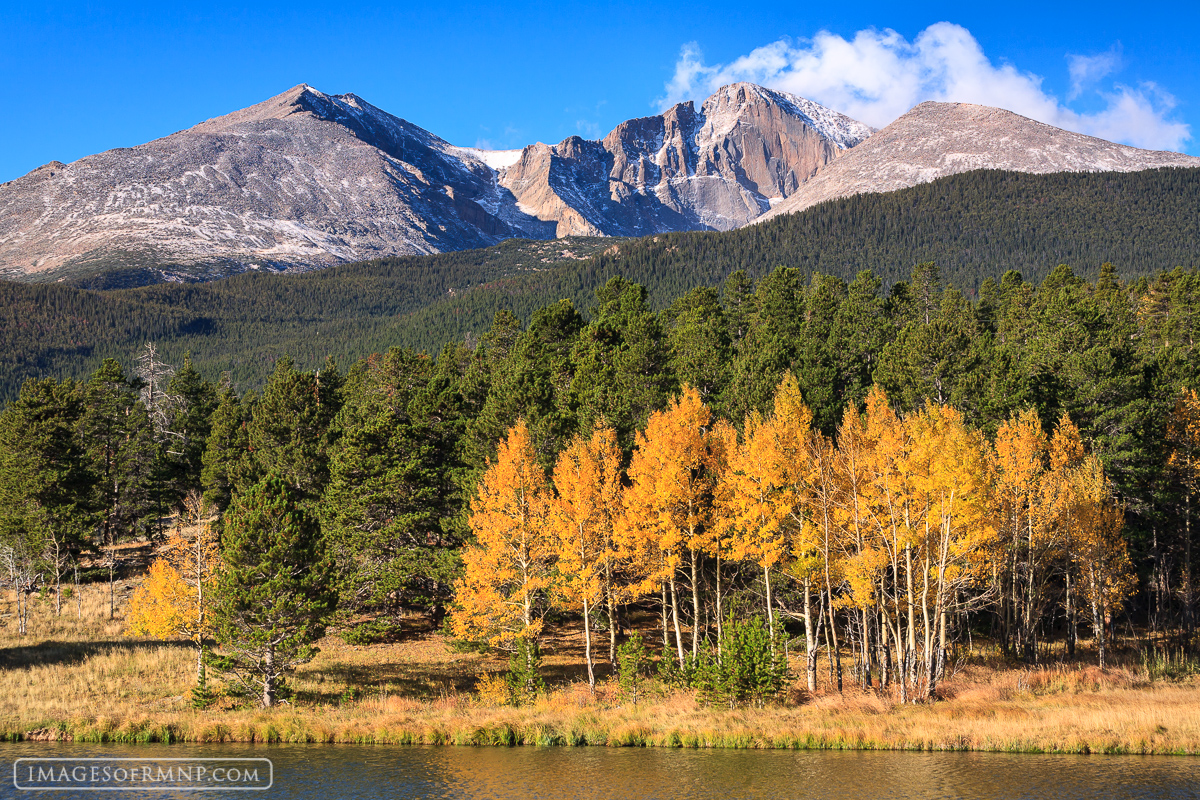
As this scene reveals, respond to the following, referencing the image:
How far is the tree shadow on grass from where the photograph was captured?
4616 cm

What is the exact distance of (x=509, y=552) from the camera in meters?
42.6

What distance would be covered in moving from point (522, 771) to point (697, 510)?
48.8ft

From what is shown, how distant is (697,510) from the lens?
4075 centimetres

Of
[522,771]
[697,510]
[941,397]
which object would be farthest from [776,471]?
[941,397]

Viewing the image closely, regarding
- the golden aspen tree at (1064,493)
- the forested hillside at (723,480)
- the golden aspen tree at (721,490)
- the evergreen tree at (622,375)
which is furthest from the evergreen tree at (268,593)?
the golden aspen tree at (1064,493)

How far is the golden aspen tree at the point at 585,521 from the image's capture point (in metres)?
40.8

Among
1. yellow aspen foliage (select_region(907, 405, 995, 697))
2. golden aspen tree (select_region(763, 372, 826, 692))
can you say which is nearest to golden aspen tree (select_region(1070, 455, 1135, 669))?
yellow aspen foliage (select_region(907, 405, 995, 697))

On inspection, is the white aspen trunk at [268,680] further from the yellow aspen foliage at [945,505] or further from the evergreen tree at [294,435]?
the yellow aspen foliage at [945,505]

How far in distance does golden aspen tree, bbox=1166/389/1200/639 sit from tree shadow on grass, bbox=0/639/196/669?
58.2m

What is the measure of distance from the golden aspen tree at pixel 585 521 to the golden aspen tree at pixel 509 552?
50.6 inches

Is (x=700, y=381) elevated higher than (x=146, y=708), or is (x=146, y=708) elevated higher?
(x=700, y=381)

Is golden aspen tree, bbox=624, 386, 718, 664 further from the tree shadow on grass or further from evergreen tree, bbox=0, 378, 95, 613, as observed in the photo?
evergreen tree, bbox=0, 378, 95, 613

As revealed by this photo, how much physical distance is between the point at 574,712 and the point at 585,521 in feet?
29.2

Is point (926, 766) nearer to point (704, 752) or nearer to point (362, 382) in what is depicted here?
point (704, 752)
